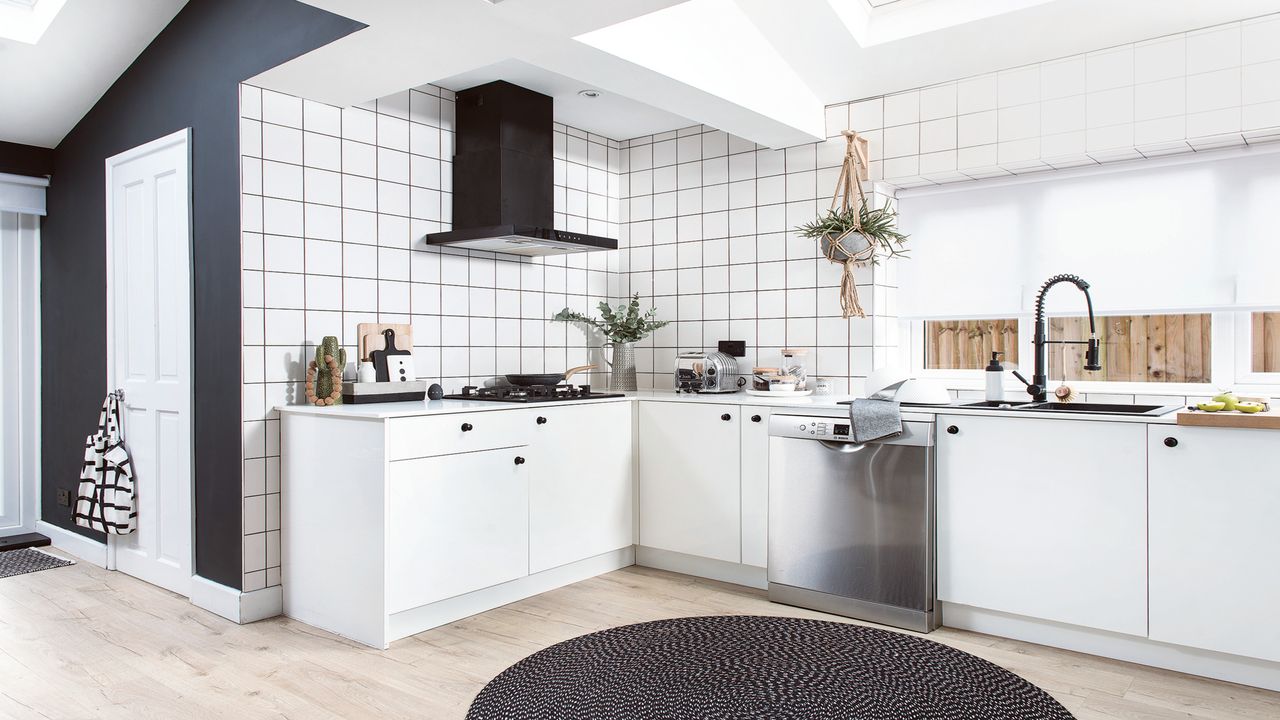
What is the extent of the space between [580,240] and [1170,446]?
2428mm

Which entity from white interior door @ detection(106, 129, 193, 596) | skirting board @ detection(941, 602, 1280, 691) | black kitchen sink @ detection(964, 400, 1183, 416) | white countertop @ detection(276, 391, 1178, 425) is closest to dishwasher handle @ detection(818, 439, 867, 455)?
white countertop @ detection(276, 391, 1178, 425)

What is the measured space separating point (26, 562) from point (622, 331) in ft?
10.2

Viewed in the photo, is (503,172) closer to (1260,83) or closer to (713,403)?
(713,403)

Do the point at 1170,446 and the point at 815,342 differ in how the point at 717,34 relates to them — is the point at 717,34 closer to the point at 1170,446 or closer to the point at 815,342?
the point at 815,342

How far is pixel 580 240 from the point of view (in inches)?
146

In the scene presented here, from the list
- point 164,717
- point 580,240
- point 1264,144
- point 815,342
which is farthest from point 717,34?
point 164,717

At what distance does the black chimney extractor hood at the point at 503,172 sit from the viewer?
358 cm

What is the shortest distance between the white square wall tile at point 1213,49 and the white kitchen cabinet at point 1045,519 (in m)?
1.38

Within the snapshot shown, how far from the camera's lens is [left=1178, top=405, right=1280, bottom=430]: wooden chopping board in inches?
92.4

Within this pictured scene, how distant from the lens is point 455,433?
9.74 ft

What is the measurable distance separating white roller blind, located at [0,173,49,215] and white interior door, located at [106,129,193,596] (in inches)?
33.7

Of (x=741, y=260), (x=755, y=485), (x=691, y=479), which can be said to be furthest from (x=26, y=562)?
(x=741, y=260)

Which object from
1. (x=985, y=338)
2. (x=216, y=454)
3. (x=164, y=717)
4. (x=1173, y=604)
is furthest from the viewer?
(x=985, y=338)

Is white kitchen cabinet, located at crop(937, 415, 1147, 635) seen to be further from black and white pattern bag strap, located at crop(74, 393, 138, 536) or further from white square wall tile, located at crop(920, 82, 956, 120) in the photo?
black and white pattern bag strap, located at crop(74, 393, 138, 536)
